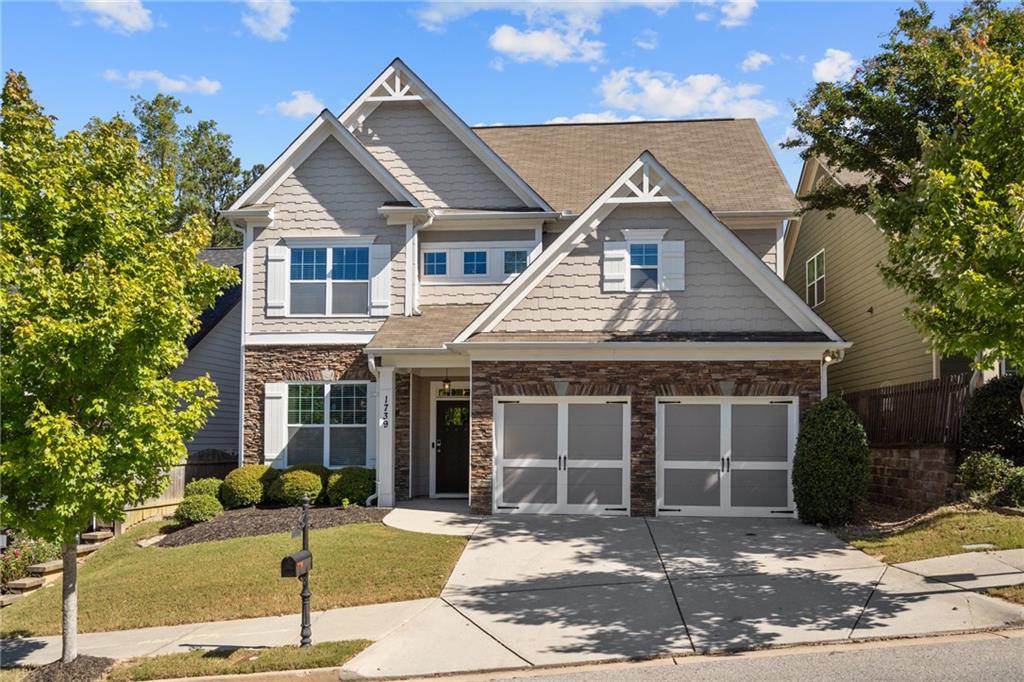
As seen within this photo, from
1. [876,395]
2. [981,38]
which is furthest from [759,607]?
[876,395]

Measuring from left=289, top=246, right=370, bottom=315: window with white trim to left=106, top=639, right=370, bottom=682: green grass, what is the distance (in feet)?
34.0

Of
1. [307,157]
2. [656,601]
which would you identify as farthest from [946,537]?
[307,157]

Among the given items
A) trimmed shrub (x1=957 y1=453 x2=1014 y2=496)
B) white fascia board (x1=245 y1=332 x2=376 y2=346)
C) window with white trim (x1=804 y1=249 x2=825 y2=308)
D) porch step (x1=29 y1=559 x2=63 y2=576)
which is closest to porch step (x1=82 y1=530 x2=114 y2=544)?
porch step (x1=29 y1=559 x2=63 y2=576)

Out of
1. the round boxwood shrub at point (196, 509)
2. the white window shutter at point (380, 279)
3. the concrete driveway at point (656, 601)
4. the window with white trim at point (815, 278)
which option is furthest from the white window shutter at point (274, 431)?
the window with white trim at point (815, 278)

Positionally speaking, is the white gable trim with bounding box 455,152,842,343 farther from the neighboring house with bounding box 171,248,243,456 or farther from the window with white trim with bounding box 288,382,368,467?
the neighboring house with bounding box 171,248,243,456

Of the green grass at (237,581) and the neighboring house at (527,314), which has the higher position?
the neighboring house at (527,314)

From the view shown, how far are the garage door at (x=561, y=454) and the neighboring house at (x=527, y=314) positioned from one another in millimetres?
37

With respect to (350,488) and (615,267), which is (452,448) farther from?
(615,267)

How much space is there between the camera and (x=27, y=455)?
30.4ft

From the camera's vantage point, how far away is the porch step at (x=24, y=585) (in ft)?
45.8

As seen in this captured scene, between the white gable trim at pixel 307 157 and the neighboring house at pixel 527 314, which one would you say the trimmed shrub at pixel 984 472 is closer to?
the neighboring house at pixel 527 314

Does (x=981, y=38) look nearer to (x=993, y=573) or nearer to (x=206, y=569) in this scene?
(x=993, y=573)

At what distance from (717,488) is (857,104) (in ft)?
27.0

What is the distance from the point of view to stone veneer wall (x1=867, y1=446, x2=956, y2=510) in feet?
47.7
